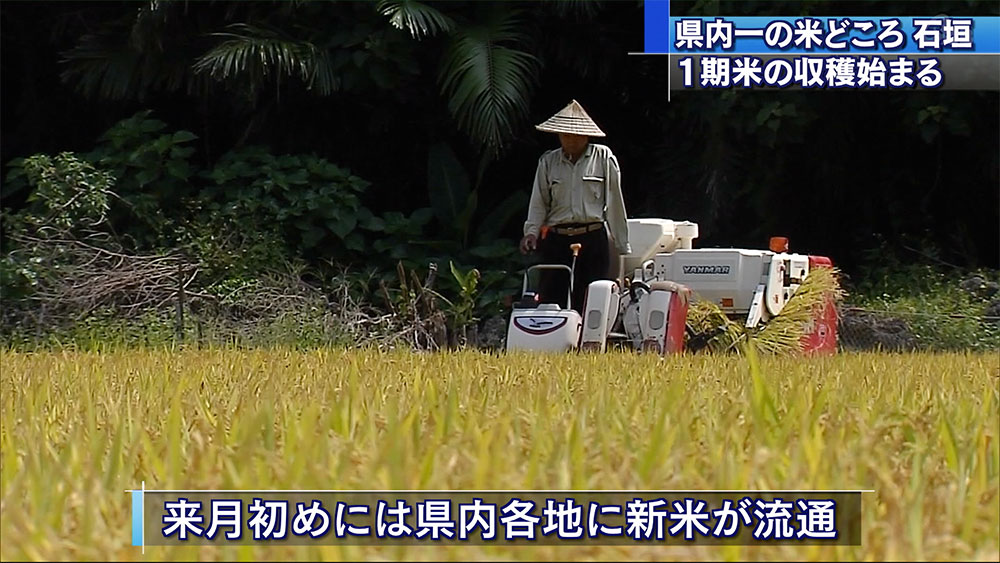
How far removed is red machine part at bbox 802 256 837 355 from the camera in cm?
793

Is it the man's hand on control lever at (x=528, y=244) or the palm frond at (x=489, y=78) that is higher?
the palm frond at (x=489, y=78)

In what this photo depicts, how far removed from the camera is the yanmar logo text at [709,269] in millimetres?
7734

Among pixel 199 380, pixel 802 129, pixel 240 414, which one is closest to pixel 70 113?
pixel 802 129

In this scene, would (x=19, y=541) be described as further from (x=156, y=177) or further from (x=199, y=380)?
(x=156, y=177)

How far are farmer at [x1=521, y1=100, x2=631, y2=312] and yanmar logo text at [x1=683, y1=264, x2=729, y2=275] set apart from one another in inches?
17.6

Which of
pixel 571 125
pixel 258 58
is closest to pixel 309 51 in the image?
pixel 258 58

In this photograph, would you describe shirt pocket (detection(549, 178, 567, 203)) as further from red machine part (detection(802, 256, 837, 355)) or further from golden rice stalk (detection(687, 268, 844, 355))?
red machine part (detection(802, 256, 837, 355))

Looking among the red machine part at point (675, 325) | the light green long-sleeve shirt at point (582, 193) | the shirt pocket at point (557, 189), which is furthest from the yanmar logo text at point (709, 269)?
the shirt pocket at point (557, 189)

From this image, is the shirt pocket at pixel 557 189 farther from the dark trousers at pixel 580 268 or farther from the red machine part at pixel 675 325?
the red machine part at pixel 675 325

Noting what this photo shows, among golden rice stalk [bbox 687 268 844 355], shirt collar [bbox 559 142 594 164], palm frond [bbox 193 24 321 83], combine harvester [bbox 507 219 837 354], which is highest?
palm frond [bbox 193 24 321 83]

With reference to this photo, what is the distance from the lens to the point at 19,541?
1448mm

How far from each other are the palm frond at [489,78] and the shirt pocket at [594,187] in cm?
328

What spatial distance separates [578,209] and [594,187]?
0.14 m

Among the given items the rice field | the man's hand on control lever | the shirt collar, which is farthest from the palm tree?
the rice field
